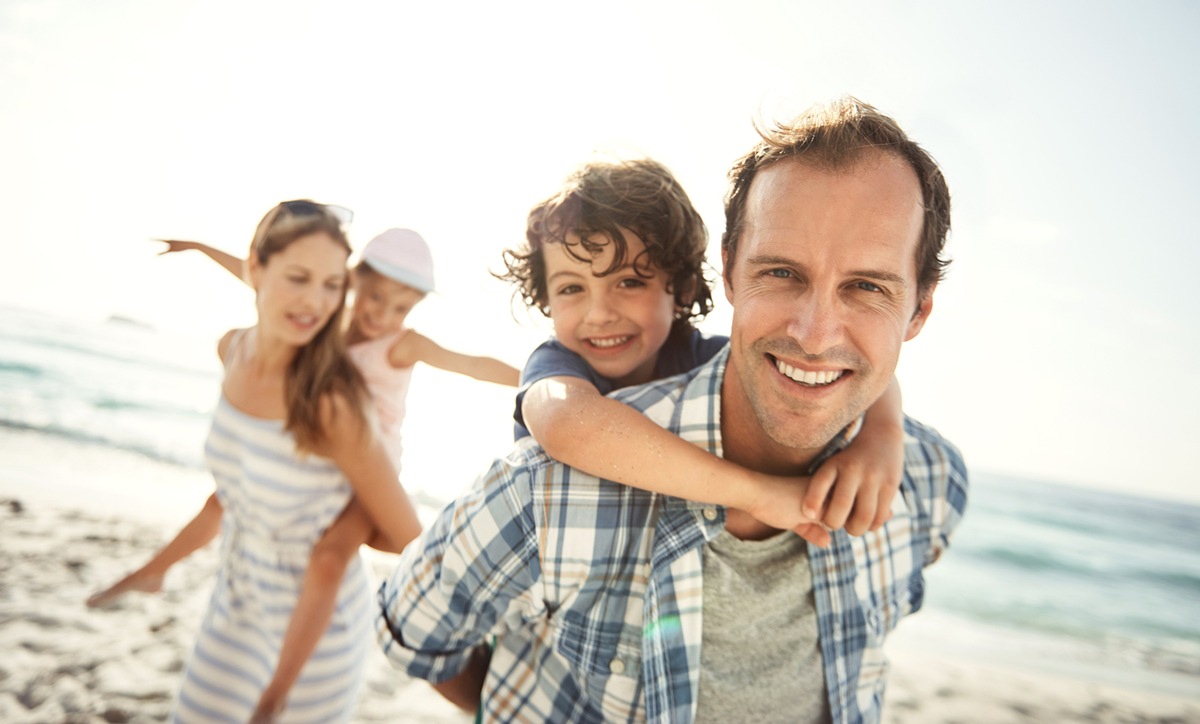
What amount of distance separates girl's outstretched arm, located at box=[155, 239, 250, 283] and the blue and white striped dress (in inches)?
42.4

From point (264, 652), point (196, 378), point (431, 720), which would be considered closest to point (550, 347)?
point (264, 652)

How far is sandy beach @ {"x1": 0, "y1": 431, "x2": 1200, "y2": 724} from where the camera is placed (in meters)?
4.33

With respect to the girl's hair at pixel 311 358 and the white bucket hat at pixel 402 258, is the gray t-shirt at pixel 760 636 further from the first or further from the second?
the white bucket hat at pixel 402 258

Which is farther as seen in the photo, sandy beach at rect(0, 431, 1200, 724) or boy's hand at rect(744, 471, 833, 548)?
sandy beach at rect(0, 431, 1200, 724)

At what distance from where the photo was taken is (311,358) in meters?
2.94

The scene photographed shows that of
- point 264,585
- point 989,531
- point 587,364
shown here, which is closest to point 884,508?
point 587,364

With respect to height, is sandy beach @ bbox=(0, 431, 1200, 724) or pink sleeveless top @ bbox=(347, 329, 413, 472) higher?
pink sleeveless top @ bbox=(347, 329, 413, 472)

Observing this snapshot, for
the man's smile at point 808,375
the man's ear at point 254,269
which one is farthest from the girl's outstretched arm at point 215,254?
the man's smile at point 808,375

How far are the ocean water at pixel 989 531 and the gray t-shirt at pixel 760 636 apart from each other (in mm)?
8249

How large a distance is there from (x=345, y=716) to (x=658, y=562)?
6.65 ft

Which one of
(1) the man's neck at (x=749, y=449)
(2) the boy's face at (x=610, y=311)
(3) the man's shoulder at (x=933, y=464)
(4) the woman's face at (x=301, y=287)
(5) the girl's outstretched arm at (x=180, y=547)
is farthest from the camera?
(5) the girl's outstretched arm at (x=180, y=547)

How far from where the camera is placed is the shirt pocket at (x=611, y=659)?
162 cm

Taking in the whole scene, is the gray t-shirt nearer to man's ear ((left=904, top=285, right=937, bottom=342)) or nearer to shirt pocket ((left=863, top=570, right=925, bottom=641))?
shirt pocket ((left=863, top=570, right=925, bottom=641))

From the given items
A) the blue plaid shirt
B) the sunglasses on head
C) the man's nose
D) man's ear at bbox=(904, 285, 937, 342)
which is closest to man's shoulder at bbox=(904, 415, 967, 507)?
the blue plaid shirt
